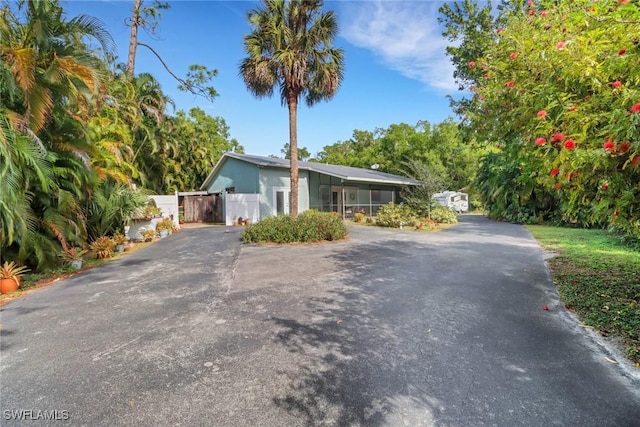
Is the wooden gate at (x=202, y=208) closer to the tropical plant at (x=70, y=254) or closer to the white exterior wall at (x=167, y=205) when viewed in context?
the white exterior wall at (x=167, y=205)

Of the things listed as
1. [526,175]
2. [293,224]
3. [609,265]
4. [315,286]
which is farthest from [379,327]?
[293,224]

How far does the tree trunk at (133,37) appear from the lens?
16516 mm

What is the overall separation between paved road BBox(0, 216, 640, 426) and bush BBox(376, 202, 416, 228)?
9.53 meters

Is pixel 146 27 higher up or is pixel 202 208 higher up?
pixel 146 27

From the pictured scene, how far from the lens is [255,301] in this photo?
4992 millimetres

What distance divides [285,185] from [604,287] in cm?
1521

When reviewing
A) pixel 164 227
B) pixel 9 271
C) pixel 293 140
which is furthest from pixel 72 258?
pixel 293 140

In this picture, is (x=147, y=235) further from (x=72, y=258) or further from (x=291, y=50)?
(x=291, y=50)

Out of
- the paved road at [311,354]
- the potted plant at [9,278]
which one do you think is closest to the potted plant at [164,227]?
the potted plant at [9,278]

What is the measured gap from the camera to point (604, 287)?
5.41 meters

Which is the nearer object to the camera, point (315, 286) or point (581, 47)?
point (581, 47)

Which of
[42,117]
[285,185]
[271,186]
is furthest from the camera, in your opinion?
[285,185]

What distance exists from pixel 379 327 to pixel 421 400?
4.61ft

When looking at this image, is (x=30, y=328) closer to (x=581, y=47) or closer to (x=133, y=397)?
(x=133, y=397)
